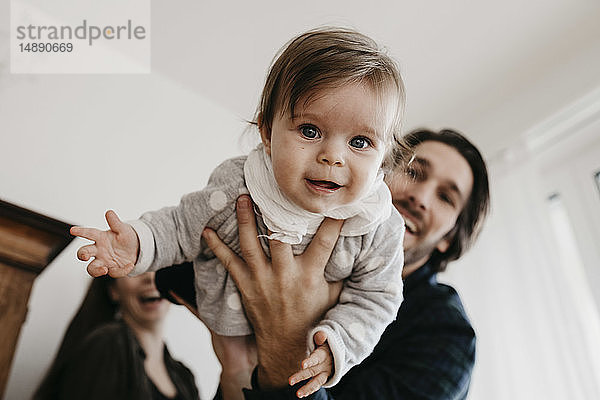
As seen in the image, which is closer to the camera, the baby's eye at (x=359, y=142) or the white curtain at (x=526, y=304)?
the baby's eye at (x=359, y=142)

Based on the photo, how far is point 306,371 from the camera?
2.07 feet

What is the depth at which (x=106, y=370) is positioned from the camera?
1.16 m

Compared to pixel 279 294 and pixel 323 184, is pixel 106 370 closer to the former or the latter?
pixel 279 294

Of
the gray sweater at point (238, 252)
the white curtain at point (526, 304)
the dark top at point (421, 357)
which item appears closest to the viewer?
the gray sweater at point (238, 252)

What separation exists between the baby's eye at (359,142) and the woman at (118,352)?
0.85m

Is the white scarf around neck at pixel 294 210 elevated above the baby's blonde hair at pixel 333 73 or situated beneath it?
situated beneath

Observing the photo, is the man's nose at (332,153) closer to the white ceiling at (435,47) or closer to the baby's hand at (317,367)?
the baby's hand at (317,367)

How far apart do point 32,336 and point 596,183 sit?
2124 mm

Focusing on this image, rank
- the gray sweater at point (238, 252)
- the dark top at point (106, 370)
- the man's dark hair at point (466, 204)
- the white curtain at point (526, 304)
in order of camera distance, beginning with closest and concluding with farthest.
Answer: the gray sweater at point (238, 252) → the dark top at point (106, 370) → the man's dark hair at point (466, 204) → the white curtain at point (526, 304)

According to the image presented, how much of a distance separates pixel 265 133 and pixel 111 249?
0.25 meters

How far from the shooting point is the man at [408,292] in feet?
2.47

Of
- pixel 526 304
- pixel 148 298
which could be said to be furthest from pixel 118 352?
pixel 526 304

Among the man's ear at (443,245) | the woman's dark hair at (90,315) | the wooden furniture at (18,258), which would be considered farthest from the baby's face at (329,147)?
the woman's dark hair at (90,315)

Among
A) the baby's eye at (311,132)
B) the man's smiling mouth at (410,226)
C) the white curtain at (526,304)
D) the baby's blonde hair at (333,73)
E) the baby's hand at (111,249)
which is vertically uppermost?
the baby's blonde hair at (333,73)
